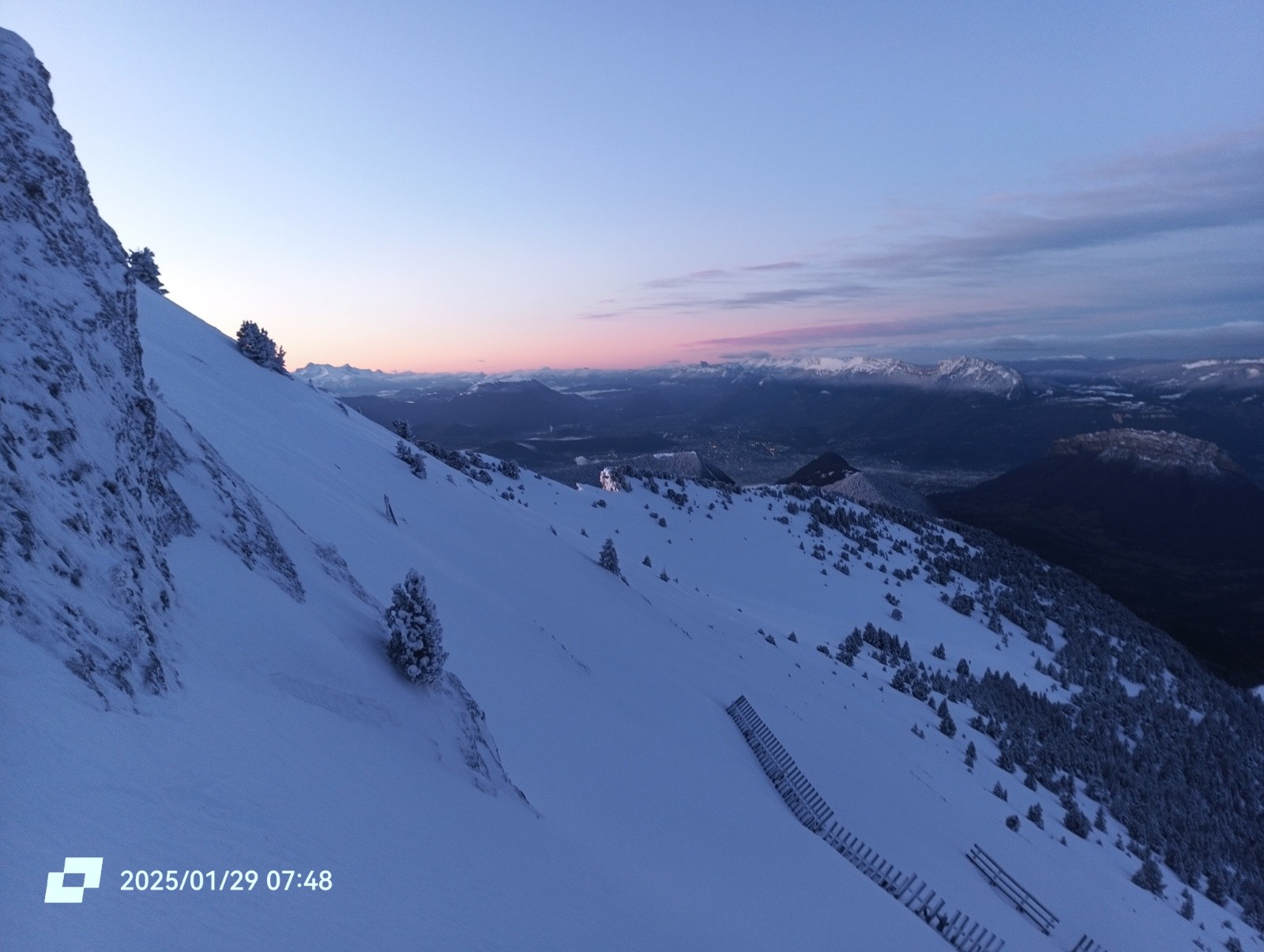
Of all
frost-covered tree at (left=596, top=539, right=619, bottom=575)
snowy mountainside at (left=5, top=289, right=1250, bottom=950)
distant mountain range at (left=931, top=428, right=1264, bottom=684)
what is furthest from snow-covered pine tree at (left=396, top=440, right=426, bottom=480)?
distant mountain range at (left=931, top=428, right=1264, bottom=684)

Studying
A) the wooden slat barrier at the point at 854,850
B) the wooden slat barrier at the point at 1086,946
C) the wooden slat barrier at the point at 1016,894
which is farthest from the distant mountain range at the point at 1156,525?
the wooden slat barrier at the point at 854,850

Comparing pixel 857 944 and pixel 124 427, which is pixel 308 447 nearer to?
pixel 124 427

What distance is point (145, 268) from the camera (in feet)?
111

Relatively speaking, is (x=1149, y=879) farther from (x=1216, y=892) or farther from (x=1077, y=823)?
(x=1216, y=892)

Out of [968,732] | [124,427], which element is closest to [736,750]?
[124,427]

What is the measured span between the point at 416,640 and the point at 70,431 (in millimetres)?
4870

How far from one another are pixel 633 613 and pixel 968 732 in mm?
19004

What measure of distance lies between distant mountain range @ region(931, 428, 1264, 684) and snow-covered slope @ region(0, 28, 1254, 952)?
73.5 m

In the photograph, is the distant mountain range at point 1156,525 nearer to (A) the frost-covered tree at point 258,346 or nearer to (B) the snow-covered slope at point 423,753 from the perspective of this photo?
(B) the snow-covered slope at point 423,753

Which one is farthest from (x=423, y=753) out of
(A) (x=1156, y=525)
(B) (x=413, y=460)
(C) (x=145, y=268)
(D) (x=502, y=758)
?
(A) (x=1156, y=525)

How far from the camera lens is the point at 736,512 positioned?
60125 millimetres

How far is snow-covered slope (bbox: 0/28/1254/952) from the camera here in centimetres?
424

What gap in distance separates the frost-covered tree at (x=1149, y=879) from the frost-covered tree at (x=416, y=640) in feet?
82.4

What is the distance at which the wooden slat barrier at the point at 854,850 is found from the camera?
12.9 metres
